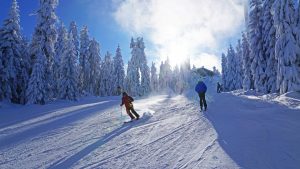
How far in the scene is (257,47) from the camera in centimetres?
3906

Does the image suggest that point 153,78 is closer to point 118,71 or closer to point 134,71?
point 118,71

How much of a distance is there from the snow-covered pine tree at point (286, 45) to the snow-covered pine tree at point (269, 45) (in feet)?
28.4

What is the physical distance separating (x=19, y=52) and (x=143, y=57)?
44.0 meters

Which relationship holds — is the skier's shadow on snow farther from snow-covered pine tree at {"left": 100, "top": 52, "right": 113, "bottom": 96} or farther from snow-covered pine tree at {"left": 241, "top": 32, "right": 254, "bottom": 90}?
snow-covered pine tree at {"left": 100, "top": 52, "right": 113, "bottom": 96}

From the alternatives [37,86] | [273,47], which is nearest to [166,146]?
[37,86]

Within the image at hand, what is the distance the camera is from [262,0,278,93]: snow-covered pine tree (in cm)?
3497

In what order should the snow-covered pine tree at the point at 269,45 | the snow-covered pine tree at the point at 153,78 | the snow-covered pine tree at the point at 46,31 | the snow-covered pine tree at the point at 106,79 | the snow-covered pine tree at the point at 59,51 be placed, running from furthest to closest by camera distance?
the snow-covered pine tree at the point at 153,78
the snow-covered pine tree at the point at 106,79
the snow-covered pine tree at the point at 59,51
the snow-covered pine tree at the point at 46,31
the snow-covered pine tree at the point at 269,45

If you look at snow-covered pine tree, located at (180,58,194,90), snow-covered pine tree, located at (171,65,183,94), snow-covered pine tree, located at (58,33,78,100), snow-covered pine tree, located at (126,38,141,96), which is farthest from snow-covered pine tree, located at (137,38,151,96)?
snow-covered pine tree, located at (180,58,194,90)

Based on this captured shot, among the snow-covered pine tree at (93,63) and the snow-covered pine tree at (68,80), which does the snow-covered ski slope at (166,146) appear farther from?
the snow-covered pine tree at (93,63)

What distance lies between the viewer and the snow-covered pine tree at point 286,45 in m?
25.2

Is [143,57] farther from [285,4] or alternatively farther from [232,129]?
[232,129]

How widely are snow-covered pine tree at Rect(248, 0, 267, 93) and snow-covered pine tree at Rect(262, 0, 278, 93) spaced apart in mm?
889

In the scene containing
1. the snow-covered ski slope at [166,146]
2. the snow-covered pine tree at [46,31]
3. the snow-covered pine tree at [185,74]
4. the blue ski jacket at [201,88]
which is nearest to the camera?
the snow-covered ski slope at [166,146]

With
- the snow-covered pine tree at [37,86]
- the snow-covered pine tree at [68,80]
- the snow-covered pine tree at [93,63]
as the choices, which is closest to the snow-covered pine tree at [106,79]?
the snow-covered pine tree at [93,63]
